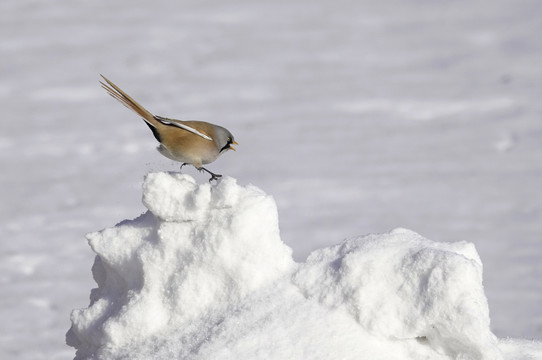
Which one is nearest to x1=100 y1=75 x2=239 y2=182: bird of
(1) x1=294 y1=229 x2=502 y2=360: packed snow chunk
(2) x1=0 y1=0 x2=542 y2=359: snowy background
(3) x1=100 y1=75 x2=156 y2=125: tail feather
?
(3) x1=100 y1=75 x2=156 y2=125: tail feather

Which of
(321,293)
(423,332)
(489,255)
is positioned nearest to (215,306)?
(321,293)

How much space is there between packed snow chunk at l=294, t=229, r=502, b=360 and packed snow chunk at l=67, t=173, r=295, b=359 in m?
0.12

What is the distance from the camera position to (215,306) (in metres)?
2.27

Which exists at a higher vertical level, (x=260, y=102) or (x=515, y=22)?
(x=515, y=22)

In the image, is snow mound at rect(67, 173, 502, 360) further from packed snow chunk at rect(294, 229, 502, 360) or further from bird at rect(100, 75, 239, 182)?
bird at rect(100, 75, 239, 182)

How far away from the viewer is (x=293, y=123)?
283 inches

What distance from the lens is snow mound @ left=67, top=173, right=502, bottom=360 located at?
7.07ft

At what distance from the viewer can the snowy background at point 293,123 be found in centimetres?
539

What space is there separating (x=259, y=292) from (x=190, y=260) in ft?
0.61

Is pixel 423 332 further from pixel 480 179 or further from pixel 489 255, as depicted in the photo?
pixel 480 179

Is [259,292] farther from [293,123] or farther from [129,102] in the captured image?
[293,123]

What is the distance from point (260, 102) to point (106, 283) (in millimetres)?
5105

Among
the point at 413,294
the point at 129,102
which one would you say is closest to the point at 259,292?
the point at 413,294

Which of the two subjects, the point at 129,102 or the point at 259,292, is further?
the point at 129,102
